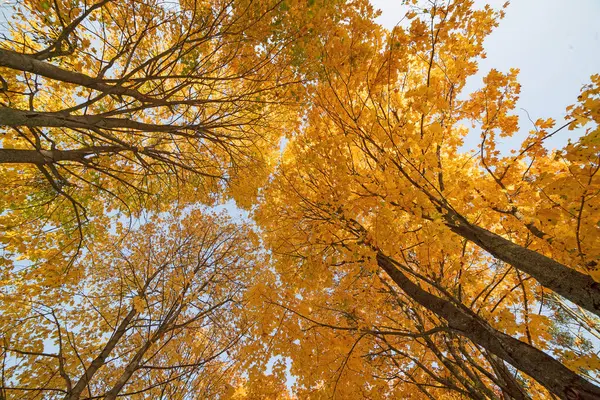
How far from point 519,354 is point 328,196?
2.57 meters

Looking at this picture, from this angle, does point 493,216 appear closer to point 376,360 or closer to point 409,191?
point 409,191

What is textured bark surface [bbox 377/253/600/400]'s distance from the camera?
64.1 inches

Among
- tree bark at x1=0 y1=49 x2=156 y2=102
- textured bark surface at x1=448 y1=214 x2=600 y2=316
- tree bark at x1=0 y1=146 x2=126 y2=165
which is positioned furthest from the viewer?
tree bark at x1=0 y1=146 x2=126 y2=165

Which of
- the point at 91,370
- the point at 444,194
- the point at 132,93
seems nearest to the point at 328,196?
the point at 444,194

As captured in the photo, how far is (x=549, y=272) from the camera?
2.01m

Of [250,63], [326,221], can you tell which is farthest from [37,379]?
[250,63]

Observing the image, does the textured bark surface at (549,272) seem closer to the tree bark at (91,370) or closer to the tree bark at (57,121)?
the tree bark at (57,121)

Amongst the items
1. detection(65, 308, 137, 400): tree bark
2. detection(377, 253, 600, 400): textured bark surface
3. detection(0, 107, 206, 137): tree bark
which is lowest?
detection(377, 253, 600, 400): textured bark surface

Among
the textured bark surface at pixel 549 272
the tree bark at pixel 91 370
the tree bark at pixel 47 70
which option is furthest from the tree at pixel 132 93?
the textured bark surface at pixel 549 272

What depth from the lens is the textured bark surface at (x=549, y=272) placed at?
1.81 meters

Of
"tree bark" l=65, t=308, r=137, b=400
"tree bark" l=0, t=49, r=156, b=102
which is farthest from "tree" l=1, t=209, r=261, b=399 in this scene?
"tree bark" l=0, t=49, r=156, b=102

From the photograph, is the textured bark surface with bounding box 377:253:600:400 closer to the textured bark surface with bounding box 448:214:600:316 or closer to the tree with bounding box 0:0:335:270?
the textured bark surface with bounding box 448:214:600:316

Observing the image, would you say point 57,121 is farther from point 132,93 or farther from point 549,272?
point 549,272

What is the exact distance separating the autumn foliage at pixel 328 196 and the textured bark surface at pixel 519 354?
14mm
